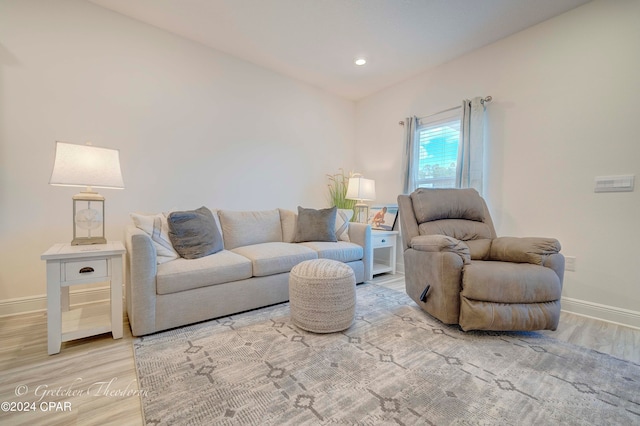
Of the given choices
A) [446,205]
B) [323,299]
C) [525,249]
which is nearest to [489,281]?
[525,249]

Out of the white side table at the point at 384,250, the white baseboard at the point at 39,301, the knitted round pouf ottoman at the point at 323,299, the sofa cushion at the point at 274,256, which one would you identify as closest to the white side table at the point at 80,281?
the white baseboard at the point at 39,301

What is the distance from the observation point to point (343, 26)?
252cm

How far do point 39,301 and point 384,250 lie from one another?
139 inches

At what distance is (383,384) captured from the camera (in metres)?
1.30

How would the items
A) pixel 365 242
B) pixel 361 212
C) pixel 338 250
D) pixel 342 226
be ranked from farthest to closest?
pixel 361 212 < pixel 342 226 < pixel 365 242 < pixel 338 250

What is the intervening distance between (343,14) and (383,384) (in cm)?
283

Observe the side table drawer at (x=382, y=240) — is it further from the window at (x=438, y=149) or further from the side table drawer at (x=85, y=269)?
the side table drawer at (x=85, y=269)

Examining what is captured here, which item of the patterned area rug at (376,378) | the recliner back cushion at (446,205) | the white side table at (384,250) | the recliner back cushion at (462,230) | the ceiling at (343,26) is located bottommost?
the patterned area rug at (376,378)

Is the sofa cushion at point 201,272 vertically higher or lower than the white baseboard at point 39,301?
higher

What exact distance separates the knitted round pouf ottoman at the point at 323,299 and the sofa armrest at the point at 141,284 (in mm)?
958

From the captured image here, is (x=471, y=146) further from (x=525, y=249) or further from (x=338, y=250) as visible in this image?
(x=338, y=250)

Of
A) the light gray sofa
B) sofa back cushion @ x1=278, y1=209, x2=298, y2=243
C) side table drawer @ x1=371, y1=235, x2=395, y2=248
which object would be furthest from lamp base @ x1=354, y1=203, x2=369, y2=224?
sofa back cushion @ x1=278, y1=209, x2=298, y2=243

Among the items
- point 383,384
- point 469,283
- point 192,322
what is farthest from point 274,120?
point 383,384

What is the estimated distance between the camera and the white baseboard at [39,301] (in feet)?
6.70
